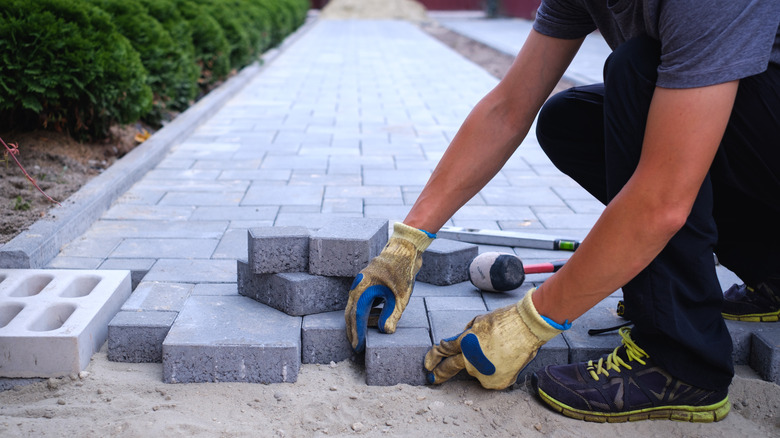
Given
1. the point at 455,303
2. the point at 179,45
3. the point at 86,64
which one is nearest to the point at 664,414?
the point at 455,303

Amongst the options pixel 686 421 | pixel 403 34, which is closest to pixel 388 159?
pixel 686 421

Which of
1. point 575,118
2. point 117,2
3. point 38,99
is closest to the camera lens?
point 575,118

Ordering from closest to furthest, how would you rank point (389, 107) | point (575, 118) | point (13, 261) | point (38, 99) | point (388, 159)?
point (575, 118), point (13, 261), point (38, 99), point (388, 159), point (389, 107)

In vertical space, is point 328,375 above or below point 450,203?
below

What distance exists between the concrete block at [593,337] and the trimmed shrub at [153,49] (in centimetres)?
425

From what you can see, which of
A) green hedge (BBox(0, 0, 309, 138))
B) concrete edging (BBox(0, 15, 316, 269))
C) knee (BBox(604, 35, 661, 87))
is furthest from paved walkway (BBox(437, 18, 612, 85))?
knee (BBox(604, 35, 661, 87))

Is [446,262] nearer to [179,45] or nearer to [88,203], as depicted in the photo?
[88,203]

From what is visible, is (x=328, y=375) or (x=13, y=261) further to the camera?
(x=13, y=261)

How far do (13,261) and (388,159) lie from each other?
273 cm

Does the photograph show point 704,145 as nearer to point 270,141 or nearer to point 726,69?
point 726,69

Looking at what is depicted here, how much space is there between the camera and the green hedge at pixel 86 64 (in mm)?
4078

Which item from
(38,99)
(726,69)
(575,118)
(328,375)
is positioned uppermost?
(726,69)

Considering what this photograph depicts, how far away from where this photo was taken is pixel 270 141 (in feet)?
18.1

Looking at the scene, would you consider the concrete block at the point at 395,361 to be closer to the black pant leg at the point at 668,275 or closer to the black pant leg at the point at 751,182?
the black pant leg at the point at 668,275
